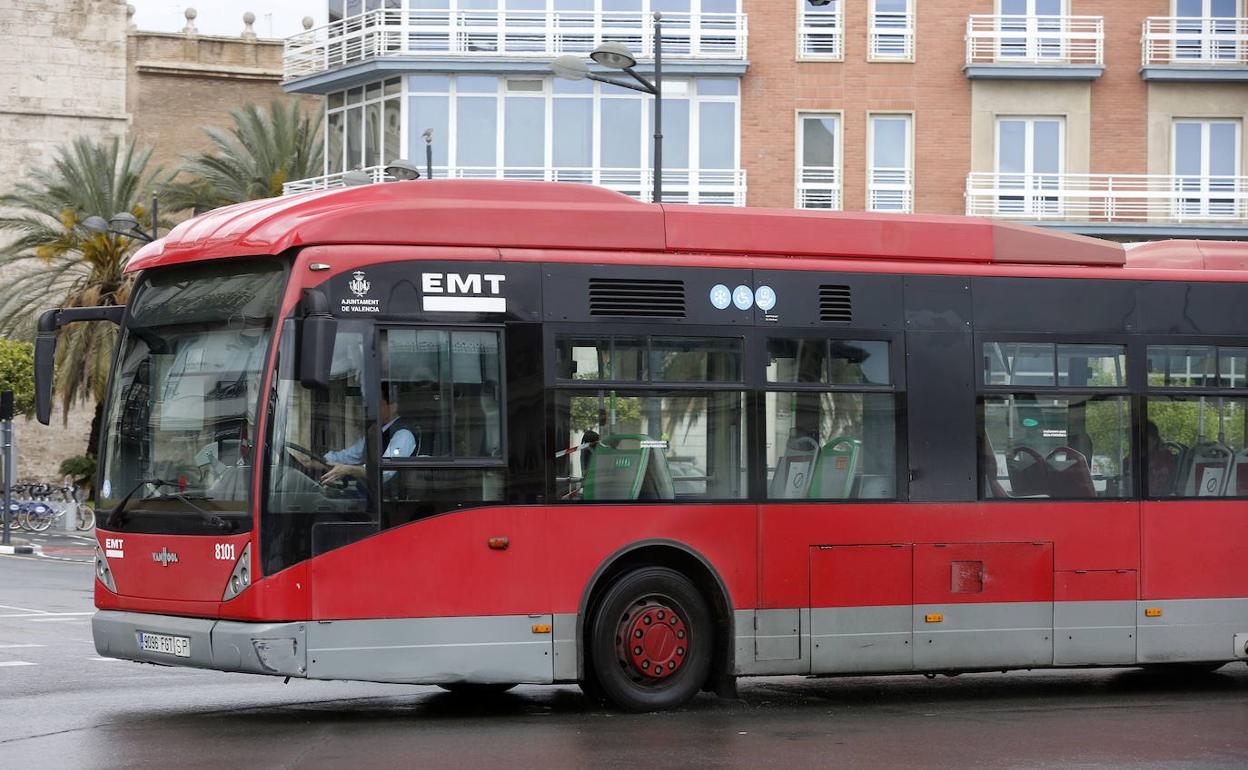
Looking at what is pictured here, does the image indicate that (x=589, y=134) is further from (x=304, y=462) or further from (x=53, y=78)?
(x=304, y=462)

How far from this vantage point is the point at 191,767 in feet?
29.2

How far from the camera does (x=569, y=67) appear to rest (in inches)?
922

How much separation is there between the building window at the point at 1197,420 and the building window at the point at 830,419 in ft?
6.92

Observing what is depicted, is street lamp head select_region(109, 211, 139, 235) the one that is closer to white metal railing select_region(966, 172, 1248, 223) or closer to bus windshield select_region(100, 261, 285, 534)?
white metal railing select_region(966, 172, 1248, 223)

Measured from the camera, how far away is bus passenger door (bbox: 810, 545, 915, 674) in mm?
11656

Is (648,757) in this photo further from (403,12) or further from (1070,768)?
(403,12)

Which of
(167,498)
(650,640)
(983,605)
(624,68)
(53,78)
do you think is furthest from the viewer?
(53,78)

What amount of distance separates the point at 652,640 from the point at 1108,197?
1110 inches

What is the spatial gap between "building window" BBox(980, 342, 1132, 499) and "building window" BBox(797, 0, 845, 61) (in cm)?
2572

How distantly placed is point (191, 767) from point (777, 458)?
14.3ft

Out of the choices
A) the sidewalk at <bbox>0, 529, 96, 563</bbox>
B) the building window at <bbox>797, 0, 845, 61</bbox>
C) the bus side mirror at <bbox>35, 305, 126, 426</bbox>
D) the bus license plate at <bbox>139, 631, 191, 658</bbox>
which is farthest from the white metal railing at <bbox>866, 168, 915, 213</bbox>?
the bus license plate at <bbox>139, 631, 191, 658</bbox>

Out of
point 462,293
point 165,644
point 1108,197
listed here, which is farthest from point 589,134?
point 165,644

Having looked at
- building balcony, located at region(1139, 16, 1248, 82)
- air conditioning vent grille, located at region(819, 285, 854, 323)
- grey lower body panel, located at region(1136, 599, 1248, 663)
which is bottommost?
grey lower body panel, located at region(1136, 599, 1248, 663)

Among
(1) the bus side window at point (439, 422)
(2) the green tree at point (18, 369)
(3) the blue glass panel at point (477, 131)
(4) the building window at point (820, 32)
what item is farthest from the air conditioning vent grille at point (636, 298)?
(2) the green tree at point (18, 369)
